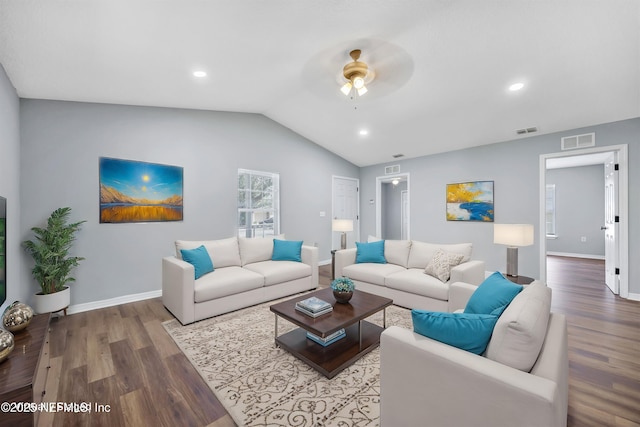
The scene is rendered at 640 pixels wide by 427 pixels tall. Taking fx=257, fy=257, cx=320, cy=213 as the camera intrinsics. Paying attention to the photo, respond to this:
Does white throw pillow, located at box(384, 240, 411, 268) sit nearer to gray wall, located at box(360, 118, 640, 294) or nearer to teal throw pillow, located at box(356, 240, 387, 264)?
teal throw pillow, located at box(356, 240, 387, 264)

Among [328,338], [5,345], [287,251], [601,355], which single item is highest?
[287,251]

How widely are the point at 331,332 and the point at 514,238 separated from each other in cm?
225

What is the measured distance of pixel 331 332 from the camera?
74.3 inches

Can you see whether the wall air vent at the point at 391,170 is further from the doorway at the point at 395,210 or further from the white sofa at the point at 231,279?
the white sofa at the point at 231,279

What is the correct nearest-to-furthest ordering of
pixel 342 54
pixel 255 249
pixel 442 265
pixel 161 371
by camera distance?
1. pixel 161 371
2. pixel 342 54
3. pixel 442 265
4. pixel 255 249

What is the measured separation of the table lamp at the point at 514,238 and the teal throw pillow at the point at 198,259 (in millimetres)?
3440

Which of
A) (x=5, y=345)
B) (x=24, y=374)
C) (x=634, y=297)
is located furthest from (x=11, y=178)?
(x=634, y=297)

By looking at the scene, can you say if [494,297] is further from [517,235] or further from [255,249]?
[255,249]

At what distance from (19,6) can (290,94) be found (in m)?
2.62

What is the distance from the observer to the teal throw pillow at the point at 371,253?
3808mm

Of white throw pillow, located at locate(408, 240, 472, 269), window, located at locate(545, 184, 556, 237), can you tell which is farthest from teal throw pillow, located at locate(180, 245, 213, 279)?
window, located at locate(545, 184, 556, 237)

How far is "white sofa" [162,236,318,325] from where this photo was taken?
9.16 feet

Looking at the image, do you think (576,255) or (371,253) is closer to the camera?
(371,253)

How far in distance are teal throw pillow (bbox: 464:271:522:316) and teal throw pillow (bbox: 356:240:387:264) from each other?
83.6 inches
